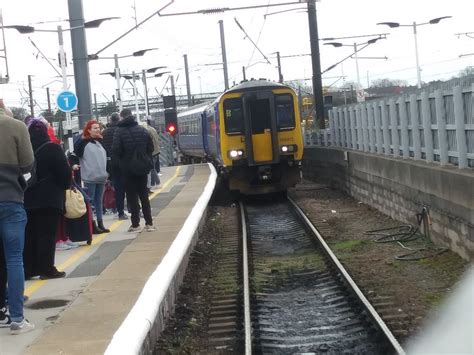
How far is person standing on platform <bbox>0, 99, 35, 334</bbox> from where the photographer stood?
570 cm

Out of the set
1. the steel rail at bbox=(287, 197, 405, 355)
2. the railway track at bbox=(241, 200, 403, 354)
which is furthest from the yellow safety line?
the steel rail at bbox=(287, 197, 405, 355)

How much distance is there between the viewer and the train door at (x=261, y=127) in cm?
1914

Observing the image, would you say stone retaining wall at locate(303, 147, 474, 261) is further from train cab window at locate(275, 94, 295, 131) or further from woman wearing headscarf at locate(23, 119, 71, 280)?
woman wearing headscarf at locate(23, 119, 71, 280)

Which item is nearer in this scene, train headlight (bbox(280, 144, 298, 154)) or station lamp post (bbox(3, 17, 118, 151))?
station lamp post (bbox(3, 17, 118, 151))

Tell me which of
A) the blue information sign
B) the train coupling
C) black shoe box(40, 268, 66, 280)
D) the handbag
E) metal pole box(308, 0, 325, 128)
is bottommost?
black shoe box(40, 268, 66, 280)

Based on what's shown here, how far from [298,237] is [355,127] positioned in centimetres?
679

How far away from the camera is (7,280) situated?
6008 mm

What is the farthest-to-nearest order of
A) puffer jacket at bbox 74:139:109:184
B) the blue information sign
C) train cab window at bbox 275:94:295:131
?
train cab window at bbox 275:94:295:131 < the blue information sign < puffer jacket at bbox 74:139:109:184

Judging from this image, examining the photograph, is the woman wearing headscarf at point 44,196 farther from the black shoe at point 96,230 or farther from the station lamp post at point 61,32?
the station lamp post at point 61,32

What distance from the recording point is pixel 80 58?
51.8ft

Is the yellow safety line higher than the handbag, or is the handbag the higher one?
the handbag

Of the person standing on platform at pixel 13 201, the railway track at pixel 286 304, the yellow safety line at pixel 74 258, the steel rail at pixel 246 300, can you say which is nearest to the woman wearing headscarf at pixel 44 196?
the yellow safety line at pixel 74 258

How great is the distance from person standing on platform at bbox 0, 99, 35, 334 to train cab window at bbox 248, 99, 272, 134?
13422mm

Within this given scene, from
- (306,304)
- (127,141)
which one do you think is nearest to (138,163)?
(127,141)
